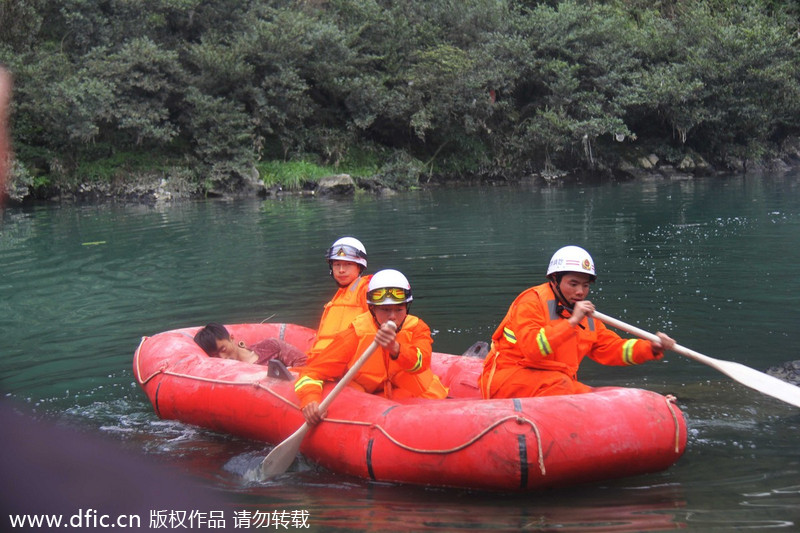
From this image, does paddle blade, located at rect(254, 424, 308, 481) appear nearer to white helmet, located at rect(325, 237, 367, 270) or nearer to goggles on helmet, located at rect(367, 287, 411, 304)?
goggles on helmet, located at rect(367, 287, 411, 304)

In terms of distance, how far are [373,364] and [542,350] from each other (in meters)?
1.15

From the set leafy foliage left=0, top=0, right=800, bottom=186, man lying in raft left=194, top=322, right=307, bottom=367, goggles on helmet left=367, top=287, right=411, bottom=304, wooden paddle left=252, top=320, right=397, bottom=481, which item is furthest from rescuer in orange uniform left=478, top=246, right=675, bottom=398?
leafy foliage left=0, top=0, right=800, bottom=186

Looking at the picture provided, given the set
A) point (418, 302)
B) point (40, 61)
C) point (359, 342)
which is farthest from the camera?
point (40, 61)

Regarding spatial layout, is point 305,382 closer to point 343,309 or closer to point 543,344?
point 343,309

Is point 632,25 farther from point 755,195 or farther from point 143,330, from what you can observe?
point 143,330

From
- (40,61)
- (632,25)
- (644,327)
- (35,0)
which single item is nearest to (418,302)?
(644,327)

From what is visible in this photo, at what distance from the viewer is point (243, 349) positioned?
664 centimetres

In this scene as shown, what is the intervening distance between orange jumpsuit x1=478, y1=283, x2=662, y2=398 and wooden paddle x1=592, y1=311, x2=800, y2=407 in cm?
16

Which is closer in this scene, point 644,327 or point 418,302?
point 644,327

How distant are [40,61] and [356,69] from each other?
946 cm

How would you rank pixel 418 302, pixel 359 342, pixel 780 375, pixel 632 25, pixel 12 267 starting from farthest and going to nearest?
1. pixel 632 25
2. pixel 12 267
3. pixel 418 302
4. pixel 780 375
5. pixel 359 342

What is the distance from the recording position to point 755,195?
64.3 ft

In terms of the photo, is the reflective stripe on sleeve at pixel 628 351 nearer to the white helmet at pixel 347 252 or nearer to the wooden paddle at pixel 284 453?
the wooden paddle at pixel 284 453

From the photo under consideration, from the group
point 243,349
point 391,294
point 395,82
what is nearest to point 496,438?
point 391,294
